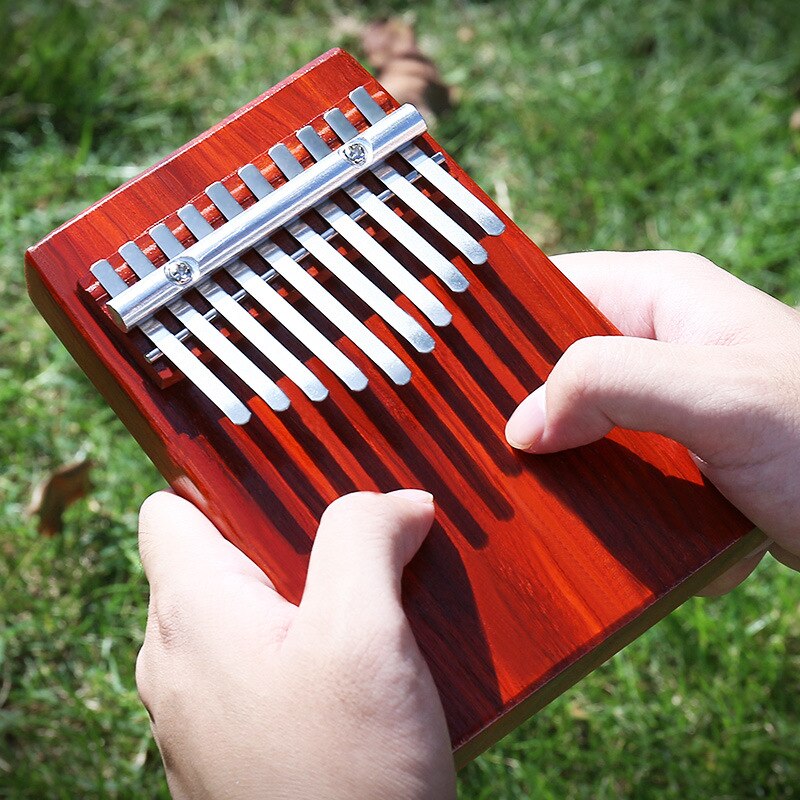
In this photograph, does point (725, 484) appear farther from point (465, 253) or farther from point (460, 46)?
point (460, 46)

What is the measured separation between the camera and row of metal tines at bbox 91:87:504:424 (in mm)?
1254

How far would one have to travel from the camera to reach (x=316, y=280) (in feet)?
4.38

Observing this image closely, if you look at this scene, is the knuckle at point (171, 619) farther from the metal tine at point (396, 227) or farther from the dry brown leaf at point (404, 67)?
the dry brown leaf at point (404, 67)

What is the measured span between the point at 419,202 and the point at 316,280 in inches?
6.4

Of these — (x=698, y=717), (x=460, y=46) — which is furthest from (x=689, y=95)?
(x=698, y=717)

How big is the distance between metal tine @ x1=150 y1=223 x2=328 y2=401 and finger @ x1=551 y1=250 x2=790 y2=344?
1.68ft

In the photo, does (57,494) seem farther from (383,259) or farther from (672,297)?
(672,297)

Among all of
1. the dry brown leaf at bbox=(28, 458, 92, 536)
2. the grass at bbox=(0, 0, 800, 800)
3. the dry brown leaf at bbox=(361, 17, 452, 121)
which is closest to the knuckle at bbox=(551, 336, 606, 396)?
the grass at bbox=(0, 0, 800, 800)

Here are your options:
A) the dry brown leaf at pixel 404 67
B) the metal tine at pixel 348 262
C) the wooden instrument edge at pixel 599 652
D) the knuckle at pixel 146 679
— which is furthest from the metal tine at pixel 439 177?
the dry brown leaf at pixel 404 67

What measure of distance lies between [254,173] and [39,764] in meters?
1.15

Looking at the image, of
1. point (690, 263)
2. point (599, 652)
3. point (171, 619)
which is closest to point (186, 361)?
point (171, 619)

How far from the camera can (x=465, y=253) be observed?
52.2 inches

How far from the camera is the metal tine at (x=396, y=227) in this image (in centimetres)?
131

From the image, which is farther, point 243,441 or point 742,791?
point 742,791
